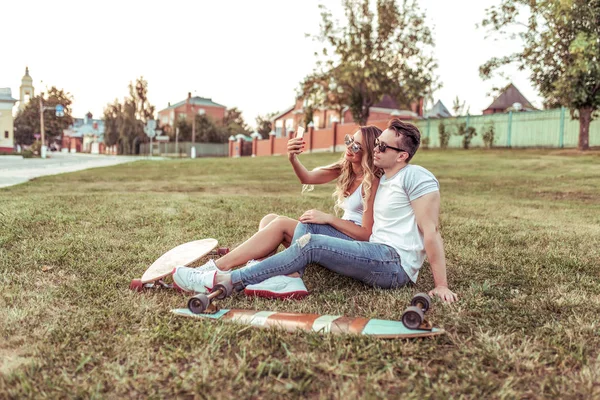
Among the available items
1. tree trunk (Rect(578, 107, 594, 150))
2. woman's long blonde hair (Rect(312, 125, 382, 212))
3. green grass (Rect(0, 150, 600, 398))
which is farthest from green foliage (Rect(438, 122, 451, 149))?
woman's long blonde hair (Rect(312, 125, 382, 212))

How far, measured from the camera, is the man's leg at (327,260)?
10.1 feet

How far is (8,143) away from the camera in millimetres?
47781

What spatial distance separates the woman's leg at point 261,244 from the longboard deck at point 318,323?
657mm

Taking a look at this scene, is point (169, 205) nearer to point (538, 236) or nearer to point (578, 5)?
point (538, 236)

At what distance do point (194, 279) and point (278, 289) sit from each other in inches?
20.2

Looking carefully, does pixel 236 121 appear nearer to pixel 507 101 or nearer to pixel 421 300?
pixel 507 101

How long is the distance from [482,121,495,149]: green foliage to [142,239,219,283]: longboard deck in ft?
82.4

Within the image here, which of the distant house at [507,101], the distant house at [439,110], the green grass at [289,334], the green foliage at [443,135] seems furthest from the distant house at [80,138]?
the green grass at [289,334]

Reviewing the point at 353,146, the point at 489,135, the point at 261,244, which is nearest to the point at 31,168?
the point at 261,244

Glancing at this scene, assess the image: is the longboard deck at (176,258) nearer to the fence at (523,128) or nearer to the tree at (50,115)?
the fence at (523,128)

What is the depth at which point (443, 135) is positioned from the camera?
29250mm

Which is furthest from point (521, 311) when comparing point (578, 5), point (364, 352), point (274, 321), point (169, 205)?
point (578, 5)

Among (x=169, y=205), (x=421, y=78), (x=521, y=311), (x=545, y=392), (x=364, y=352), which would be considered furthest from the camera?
(x=421, y=78)

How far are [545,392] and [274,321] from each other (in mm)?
1213
